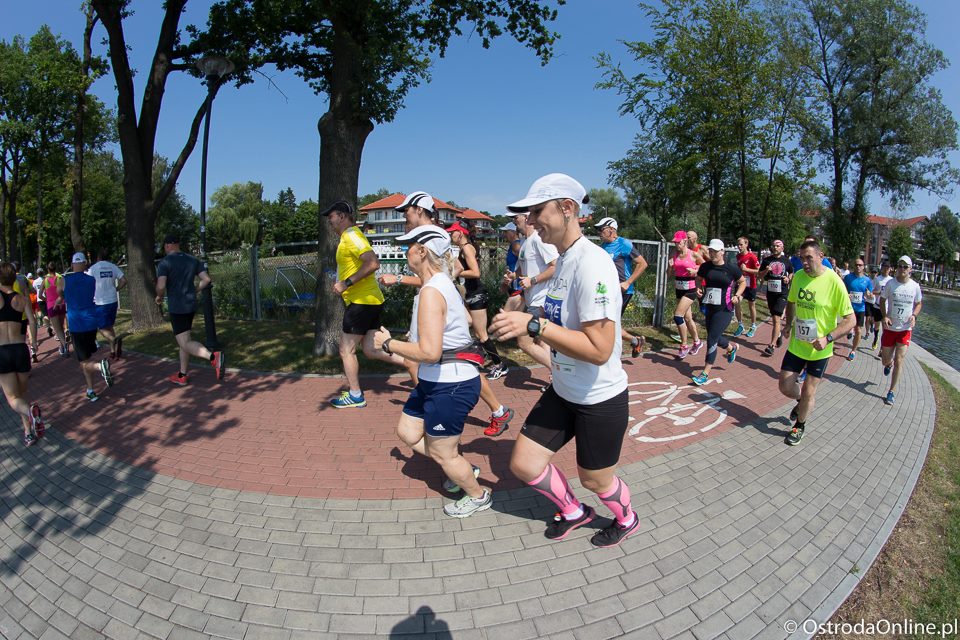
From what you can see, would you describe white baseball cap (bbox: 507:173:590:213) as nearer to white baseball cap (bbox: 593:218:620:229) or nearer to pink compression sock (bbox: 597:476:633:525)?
pink compression sock (bbox: 597:476:633:525)

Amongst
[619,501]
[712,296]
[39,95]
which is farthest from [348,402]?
[39,95]

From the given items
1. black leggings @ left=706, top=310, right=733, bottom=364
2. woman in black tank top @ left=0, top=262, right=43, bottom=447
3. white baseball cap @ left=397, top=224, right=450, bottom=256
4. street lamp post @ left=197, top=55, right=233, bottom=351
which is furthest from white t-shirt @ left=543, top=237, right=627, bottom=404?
street lamp post @ left=197, top=55, right=233, bottom=351

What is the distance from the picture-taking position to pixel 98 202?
42438mm

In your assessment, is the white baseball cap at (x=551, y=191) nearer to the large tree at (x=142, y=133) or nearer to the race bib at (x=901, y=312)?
the race bib at (x=901, y=312)

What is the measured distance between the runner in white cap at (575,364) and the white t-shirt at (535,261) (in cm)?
219

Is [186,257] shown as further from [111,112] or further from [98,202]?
[98,202]

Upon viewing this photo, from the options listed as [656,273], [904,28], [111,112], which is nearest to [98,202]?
[111,112]

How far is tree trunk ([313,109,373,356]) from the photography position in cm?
714

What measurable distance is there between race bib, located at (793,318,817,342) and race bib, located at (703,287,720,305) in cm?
202

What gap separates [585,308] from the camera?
2.32 meters

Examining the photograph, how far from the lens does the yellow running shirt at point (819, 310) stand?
4473 mm

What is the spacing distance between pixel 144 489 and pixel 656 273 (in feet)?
32.2

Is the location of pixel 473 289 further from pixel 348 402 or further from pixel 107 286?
pixel 107 286

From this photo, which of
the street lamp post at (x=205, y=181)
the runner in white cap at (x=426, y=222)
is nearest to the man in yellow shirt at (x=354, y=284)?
the runner in white cap at (x=426, y=222)
